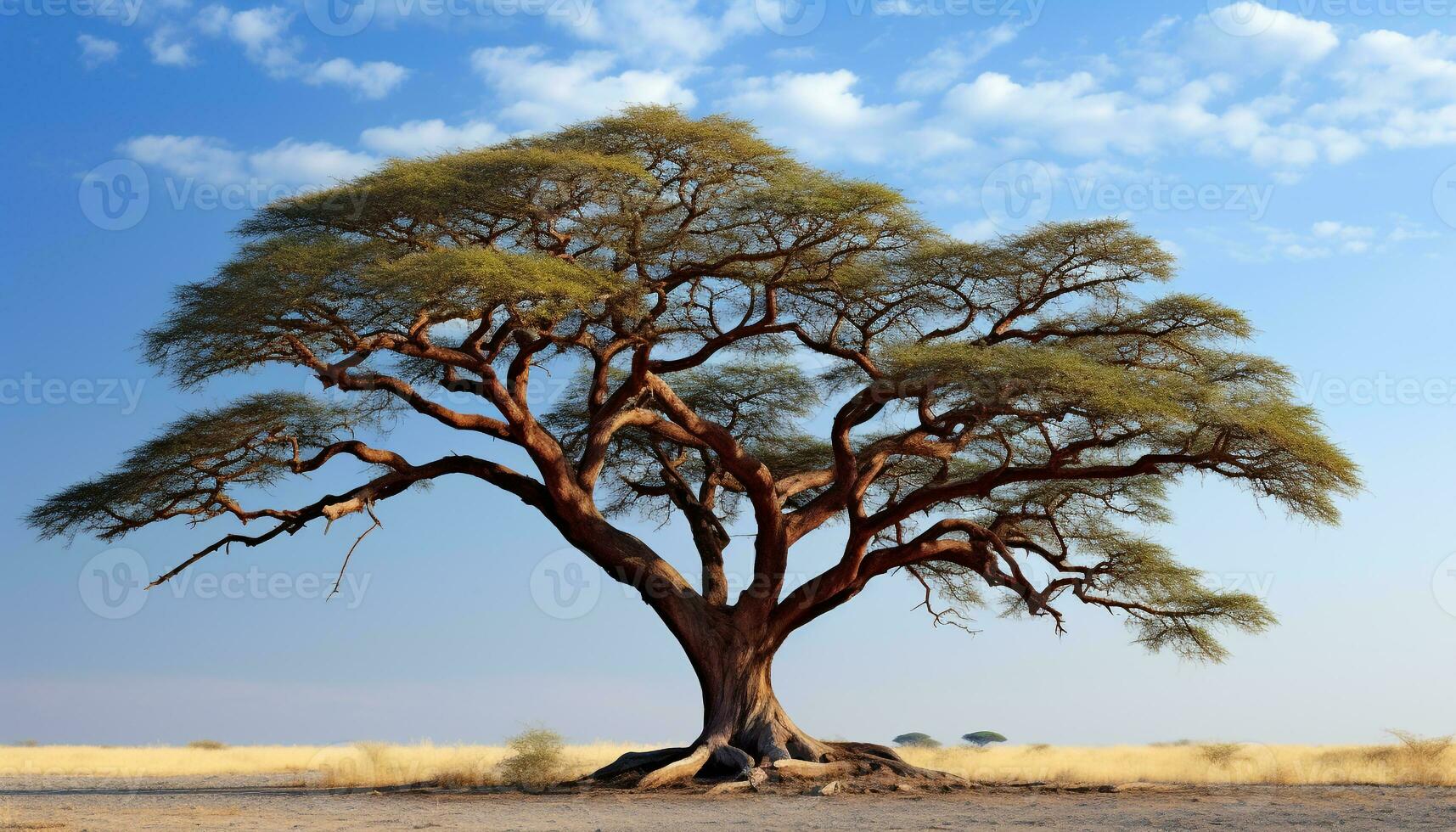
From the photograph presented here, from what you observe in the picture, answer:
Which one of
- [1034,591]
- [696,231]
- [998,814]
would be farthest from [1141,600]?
[696,231]

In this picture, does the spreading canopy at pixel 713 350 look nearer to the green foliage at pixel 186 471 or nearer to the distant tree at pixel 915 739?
the green foliage at pixel 186 471

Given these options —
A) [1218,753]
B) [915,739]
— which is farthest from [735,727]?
[915,739]

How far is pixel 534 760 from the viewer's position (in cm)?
1672

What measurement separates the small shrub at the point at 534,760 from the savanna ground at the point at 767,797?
0.03m

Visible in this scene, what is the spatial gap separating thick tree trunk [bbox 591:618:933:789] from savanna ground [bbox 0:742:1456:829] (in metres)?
0.72

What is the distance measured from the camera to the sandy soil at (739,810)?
10.8 meters

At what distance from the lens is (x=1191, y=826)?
10.6 metres

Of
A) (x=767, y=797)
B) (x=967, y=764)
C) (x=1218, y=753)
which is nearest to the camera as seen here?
(x=767, y=797)

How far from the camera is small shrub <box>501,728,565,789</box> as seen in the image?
16.6 metres

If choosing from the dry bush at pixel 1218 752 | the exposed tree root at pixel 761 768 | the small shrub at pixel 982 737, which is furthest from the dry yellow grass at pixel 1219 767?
the small shrub at pixel 982 737

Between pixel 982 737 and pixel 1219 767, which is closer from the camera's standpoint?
pixel 1219 767

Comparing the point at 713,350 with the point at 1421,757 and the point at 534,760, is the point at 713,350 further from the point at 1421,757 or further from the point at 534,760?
the point at 1421,757

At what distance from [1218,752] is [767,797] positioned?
9.88 meters

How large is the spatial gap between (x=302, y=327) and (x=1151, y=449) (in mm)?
9299
